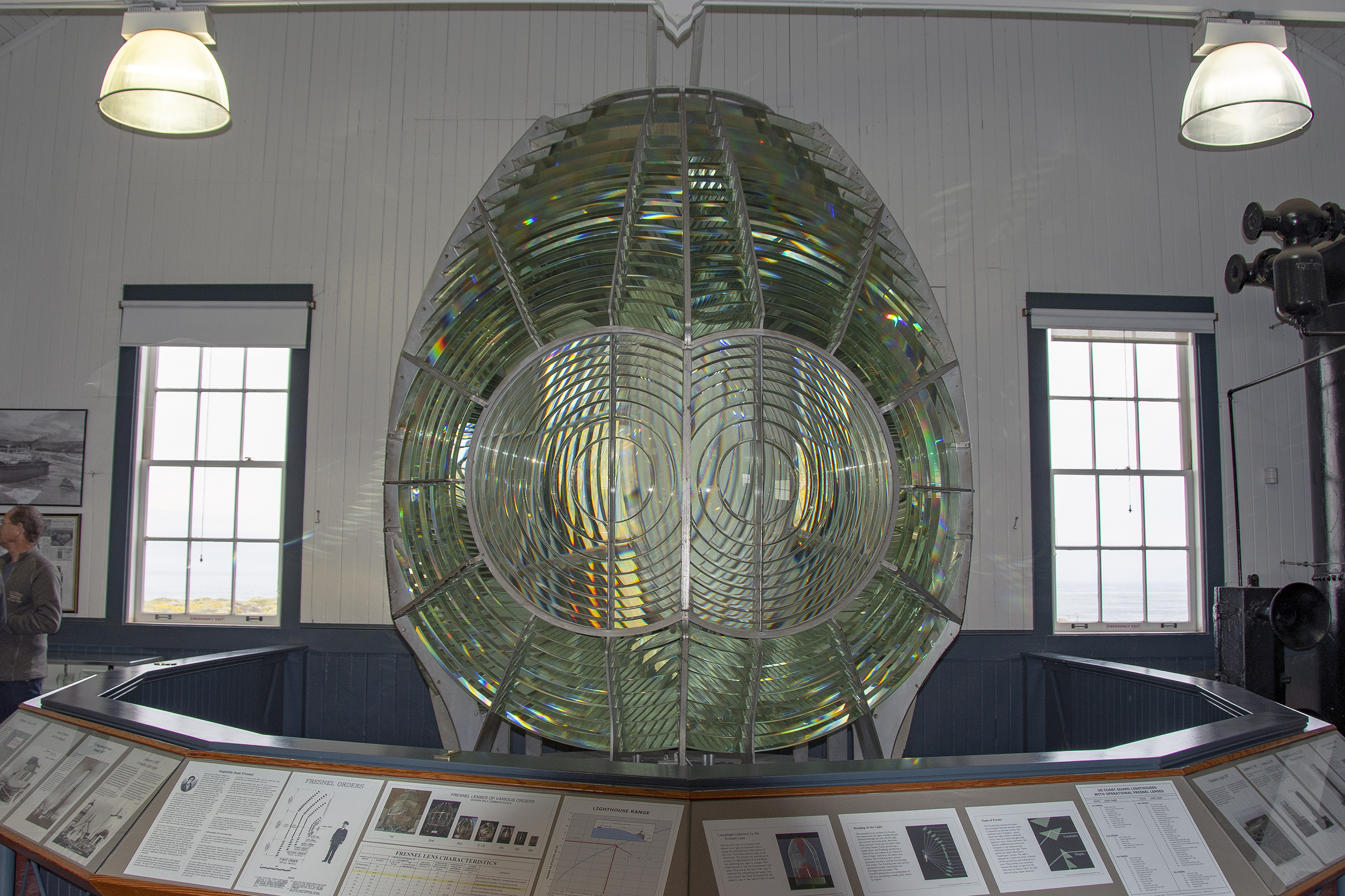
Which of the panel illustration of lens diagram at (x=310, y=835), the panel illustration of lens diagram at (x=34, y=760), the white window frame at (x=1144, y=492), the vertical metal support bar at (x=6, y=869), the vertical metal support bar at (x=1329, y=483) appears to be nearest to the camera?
the panel illustration of lens diagram at (x=310, y=835)

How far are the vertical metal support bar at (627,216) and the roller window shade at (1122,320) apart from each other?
3.45 meters

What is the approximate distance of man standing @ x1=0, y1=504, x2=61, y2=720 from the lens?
3.46 m

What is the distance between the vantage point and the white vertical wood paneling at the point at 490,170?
467 cm

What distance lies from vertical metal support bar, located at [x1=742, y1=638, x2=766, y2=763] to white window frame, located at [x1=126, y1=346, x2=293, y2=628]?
3.52 metres

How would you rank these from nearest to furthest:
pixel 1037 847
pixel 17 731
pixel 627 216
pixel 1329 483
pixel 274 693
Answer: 1. pixel 1037 847
2. pixel 627 216
3. pixel 17 731
4. pixel 1329 483
5. pixel 274 693

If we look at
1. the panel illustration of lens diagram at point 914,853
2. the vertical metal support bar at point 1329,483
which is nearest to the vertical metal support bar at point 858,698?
the panel illustration of lens diagram at point 914,853

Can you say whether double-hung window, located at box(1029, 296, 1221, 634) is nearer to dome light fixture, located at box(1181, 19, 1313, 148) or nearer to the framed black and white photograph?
dome light fixture, located at box(1181, 19, 1313, 148)

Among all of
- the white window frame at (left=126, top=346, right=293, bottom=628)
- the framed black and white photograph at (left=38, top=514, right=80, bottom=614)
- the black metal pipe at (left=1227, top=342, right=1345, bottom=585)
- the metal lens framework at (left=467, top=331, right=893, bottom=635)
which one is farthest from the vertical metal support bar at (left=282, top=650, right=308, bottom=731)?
the black metal pipe at (left=1227, top=342, right=1345, bottom=585)

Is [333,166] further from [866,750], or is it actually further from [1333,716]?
[1333,716]

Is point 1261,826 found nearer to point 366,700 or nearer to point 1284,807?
point 1284,807

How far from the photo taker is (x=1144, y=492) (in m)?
4.80

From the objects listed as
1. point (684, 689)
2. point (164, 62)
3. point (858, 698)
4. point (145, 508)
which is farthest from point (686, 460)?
point (145, 508)

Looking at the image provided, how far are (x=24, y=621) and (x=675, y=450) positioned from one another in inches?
124

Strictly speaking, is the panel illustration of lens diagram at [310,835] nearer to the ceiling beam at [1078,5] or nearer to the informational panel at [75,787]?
the informational panel at [75,787]
